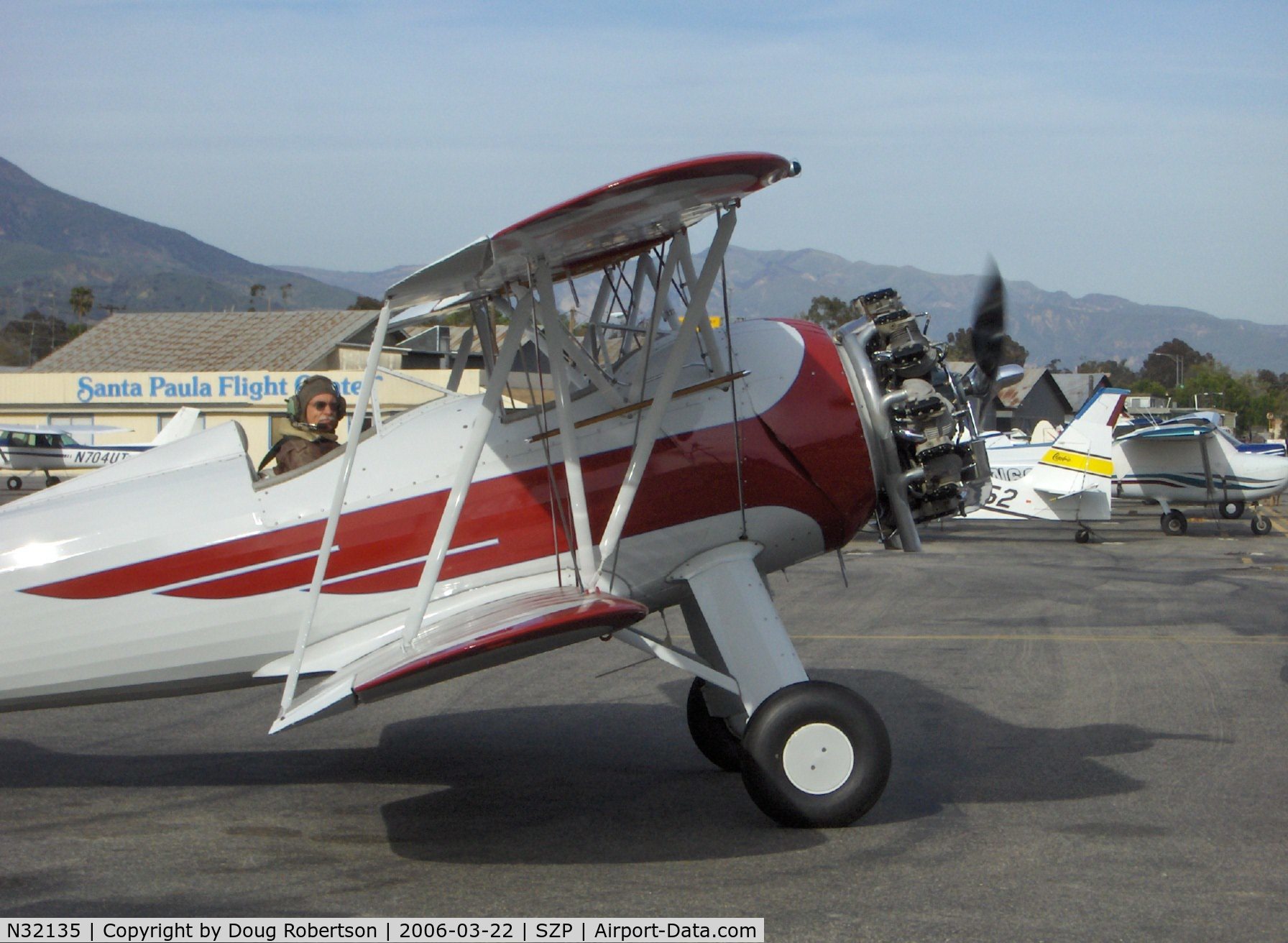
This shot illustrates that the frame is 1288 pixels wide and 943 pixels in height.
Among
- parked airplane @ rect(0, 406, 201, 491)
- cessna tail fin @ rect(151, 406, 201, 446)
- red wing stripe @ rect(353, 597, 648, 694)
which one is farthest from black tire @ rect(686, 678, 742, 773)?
parked airplane @ rect(0, 406, 201, 491)

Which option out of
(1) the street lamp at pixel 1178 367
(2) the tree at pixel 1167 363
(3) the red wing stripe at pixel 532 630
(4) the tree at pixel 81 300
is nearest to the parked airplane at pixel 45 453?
(3) the red wing stripe at pixel 532 630

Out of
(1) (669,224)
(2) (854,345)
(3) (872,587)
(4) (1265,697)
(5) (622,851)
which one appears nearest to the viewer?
(5) (622,851)

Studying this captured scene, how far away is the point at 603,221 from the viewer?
5.16 metres

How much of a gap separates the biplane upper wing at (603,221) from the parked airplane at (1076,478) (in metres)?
20.0

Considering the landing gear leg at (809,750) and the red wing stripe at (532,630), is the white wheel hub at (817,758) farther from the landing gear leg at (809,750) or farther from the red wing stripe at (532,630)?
the red wing stripe at (532,630)

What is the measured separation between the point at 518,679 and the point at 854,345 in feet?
15.2

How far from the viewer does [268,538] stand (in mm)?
5980

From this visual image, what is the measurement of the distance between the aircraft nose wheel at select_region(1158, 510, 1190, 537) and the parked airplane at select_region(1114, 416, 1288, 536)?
0.05m

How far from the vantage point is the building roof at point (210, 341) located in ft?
184

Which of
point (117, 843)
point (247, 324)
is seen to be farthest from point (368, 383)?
point (247, 324)

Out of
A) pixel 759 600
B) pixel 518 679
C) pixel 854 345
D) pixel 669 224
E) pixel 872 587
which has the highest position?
pixel 669 224

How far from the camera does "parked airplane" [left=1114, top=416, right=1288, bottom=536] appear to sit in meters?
27.5

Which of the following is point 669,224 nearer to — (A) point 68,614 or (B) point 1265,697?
(A) point 68,614

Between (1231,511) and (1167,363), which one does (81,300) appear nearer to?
(1231,511)
